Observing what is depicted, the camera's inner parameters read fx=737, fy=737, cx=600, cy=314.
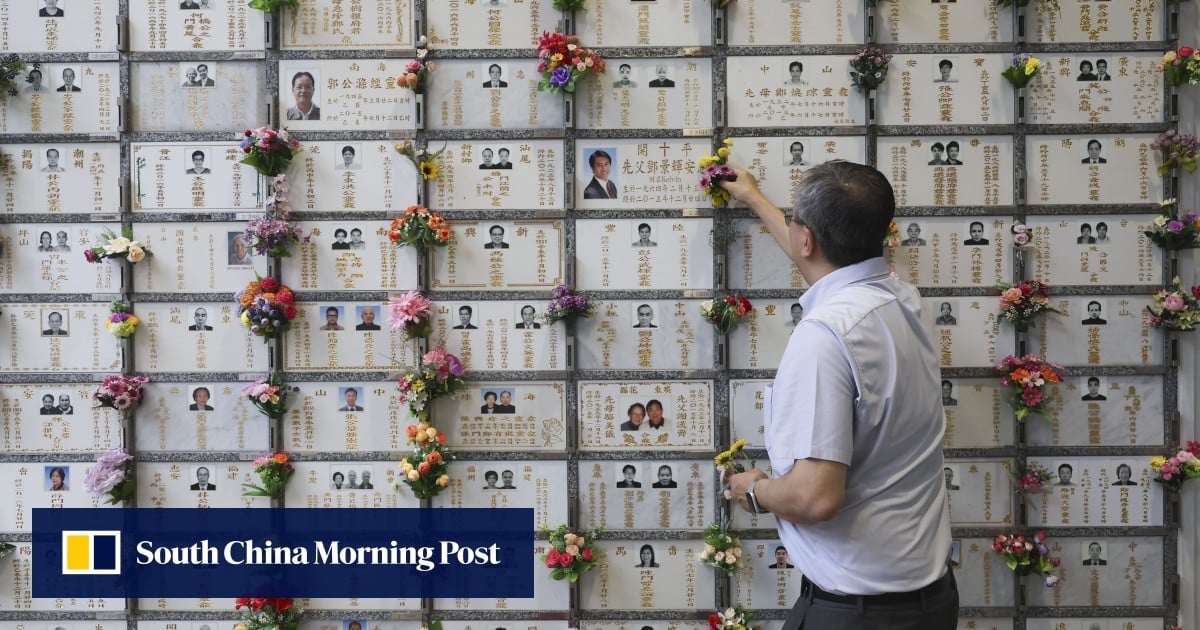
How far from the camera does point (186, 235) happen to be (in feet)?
11.1

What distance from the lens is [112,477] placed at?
128 inches

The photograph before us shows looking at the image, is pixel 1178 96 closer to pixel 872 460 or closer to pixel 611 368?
pixel 872 460

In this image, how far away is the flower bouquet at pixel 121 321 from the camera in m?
3.29

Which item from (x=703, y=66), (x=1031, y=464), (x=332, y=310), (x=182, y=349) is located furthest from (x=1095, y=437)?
(x=182, y=349)

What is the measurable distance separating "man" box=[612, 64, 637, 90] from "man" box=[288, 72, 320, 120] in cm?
137

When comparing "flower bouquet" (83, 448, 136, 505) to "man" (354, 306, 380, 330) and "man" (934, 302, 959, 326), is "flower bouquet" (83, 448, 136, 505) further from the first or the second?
"man" (934, 302, 959, 326)

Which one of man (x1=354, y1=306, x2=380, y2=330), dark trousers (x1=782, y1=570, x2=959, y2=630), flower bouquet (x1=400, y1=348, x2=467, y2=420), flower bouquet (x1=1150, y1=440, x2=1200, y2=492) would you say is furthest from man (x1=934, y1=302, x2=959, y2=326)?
man (x1=354, y1=306, x2=380, y2=330)

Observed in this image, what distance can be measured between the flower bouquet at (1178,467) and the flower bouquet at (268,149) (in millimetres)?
4113

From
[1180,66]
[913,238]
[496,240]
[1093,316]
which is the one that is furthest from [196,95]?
[1180,66]

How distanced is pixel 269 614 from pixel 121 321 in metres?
1.47

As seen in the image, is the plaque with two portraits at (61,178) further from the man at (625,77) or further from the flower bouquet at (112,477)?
the man at (625,77)

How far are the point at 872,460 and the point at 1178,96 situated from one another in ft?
8.58

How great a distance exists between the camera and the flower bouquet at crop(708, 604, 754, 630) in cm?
326

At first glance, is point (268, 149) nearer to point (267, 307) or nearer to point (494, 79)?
point (267, 307)
